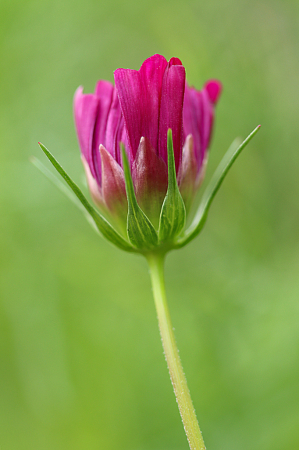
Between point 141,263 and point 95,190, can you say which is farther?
point 141,263

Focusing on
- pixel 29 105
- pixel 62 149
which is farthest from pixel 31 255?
pixel 29 105

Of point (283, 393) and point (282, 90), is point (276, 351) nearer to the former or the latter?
point (283, 393)

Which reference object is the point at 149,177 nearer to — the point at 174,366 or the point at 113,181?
the point at 113,181

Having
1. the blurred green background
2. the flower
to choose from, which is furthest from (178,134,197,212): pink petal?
the blurred green background

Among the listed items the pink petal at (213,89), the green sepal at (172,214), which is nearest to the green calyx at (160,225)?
the green sepal at (172,214)

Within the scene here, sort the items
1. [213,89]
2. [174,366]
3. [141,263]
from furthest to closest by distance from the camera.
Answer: [141,263] → [213,89] → [174,366]

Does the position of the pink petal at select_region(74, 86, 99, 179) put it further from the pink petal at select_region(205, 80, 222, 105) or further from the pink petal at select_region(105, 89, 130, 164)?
the pink petal at select_region(205, 80, 222, 105)

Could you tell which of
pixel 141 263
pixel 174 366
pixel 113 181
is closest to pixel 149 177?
pixel 113 181
